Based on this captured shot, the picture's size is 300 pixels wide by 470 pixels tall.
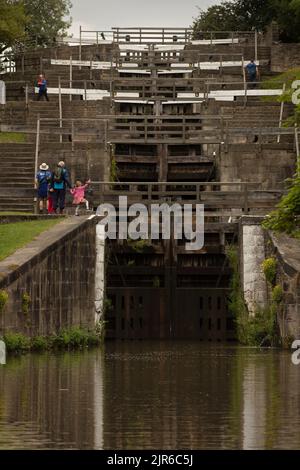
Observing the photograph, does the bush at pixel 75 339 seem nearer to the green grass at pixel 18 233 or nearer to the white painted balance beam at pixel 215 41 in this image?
the green grass at pixel 18 233

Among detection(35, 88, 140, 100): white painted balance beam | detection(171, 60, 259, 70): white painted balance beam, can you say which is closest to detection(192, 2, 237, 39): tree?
detection(171, 60, 259, 70): white painted balance beam

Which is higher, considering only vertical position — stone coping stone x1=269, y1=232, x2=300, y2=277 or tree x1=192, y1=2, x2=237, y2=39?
tree x1=192, y1=2, x2=237, y2=39

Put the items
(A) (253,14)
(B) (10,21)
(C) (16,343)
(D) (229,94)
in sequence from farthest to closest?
(A) (253,14)
(B) (10,21)
(D) (229,94)
(C) (16,343)

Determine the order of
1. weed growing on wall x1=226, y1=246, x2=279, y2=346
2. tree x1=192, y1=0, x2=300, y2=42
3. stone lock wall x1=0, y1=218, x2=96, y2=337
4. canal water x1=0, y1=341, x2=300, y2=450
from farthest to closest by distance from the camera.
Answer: tree x1=192, y1=0, x2=300, y2=42 → weed growing on wall x1=226, y1=246, x2=279, y2=346 → stone lock wall x1=0, y1=218, x2=96, y2=337 → canal water x1=0, y1=341, x2=300, y2=450

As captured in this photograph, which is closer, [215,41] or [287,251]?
[287,251]

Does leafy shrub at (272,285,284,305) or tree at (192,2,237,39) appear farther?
tree at (192,2,237,39)

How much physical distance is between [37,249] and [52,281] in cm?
94

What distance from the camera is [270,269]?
4034 centimetres

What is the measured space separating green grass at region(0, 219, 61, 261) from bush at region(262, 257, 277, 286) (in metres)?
5.23

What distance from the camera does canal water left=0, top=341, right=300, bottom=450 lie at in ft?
67.8

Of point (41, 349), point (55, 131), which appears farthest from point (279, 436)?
point (55, 131)

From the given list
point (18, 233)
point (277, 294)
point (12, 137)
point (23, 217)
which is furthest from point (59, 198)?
point (12, 137)

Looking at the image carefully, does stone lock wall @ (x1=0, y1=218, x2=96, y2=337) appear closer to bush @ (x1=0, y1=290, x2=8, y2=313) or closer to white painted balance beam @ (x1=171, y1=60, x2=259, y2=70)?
bush @ (x1=0, y1=290, x2=8, y2=313)

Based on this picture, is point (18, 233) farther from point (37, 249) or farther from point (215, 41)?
point (215, 41)
